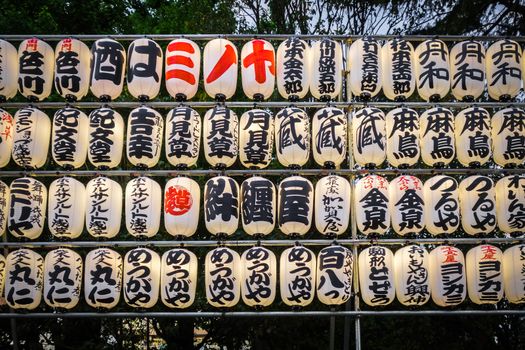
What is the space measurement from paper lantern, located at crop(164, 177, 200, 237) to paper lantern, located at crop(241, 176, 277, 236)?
0.64m

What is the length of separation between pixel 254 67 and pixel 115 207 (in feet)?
8.55

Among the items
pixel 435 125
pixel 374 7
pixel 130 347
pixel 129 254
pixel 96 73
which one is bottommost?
pixel 130 347

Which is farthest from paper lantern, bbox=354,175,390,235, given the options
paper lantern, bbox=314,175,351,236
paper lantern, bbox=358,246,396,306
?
paper lantern, bbox=358,246,396,306

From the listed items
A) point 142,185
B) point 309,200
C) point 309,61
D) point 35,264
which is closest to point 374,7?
point 309,61

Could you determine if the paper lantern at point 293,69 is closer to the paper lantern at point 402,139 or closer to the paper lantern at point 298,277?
the paper lantern at point 402,139

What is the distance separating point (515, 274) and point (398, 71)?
119 inches

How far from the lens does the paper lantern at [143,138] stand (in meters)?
6.97

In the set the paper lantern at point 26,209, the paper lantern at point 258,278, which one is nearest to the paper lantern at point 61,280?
the paper lantern at point 26,209

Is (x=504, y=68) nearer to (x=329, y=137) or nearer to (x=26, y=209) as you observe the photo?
(x=329, y=137)

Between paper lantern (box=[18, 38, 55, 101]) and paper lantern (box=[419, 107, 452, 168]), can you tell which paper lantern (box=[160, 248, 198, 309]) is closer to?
paper lantern (box=[18, 38, 55, 101])

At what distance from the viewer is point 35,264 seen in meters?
6.83

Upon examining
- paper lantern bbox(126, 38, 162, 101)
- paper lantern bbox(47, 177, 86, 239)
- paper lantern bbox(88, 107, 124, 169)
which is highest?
paper lantern bbox(126, 38, 162, 101)

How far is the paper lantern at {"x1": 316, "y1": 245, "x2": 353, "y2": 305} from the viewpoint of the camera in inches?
265

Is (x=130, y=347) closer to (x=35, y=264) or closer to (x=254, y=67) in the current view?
(x=35, y=264)
